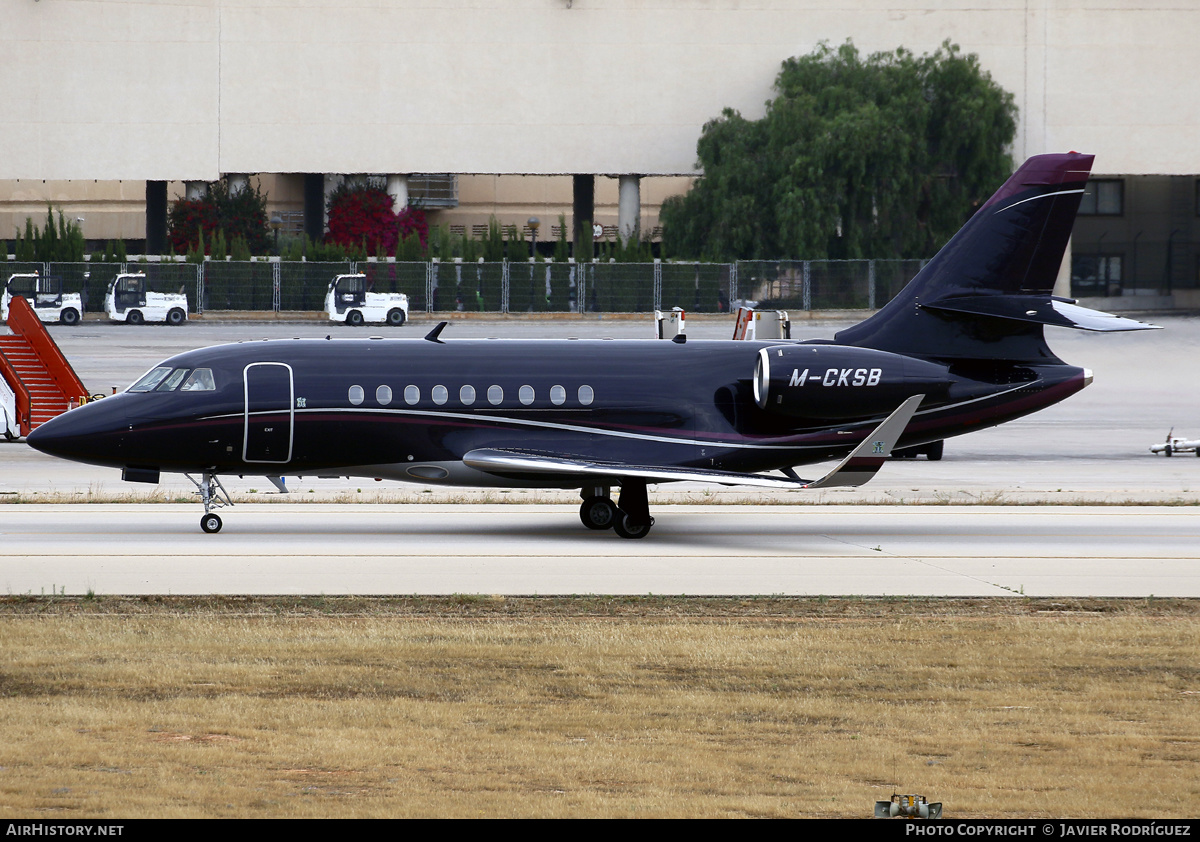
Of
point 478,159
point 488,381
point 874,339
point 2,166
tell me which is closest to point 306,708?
point 488,381

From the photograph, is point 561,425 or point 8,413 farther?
point 8,413

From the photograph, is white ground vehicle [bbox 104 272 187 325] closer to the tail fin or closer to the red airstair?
the red airstair

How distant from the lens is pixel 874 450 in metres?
22.5

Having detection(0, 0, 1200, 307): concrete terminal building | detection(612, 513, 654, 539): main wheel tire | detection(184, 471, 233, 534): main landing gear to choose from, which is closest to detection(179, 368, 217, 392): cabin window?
detection(184, 471, 233, 534): main landing gear

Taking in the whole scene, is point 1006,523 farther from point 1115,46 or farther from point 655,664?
point 1115,46

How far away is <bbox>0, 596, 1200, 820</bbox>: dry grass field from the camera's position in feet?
32.7

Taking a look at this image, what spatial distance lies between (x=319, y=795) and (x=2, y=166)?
78430 mm

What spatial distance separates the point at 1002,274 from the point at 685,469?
666 cm

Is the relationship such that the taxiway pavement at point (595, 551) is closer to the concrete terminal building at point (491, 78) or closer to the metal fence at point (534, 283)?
the metal fence at point (534, 283)

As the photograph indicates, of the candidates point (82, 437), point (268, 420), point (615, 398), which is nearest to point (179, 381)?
point (268, 420)

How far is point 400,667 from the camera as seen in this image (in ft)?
46.3

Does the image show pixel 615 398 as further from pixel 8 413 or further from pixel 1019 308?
pixel 8 413

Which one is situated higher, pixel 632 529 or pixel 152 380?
pixel 152 380

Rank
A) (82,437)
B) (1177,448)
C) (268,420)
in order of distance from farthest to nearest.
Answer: (1177,448) → (268,420) → (82,437)
